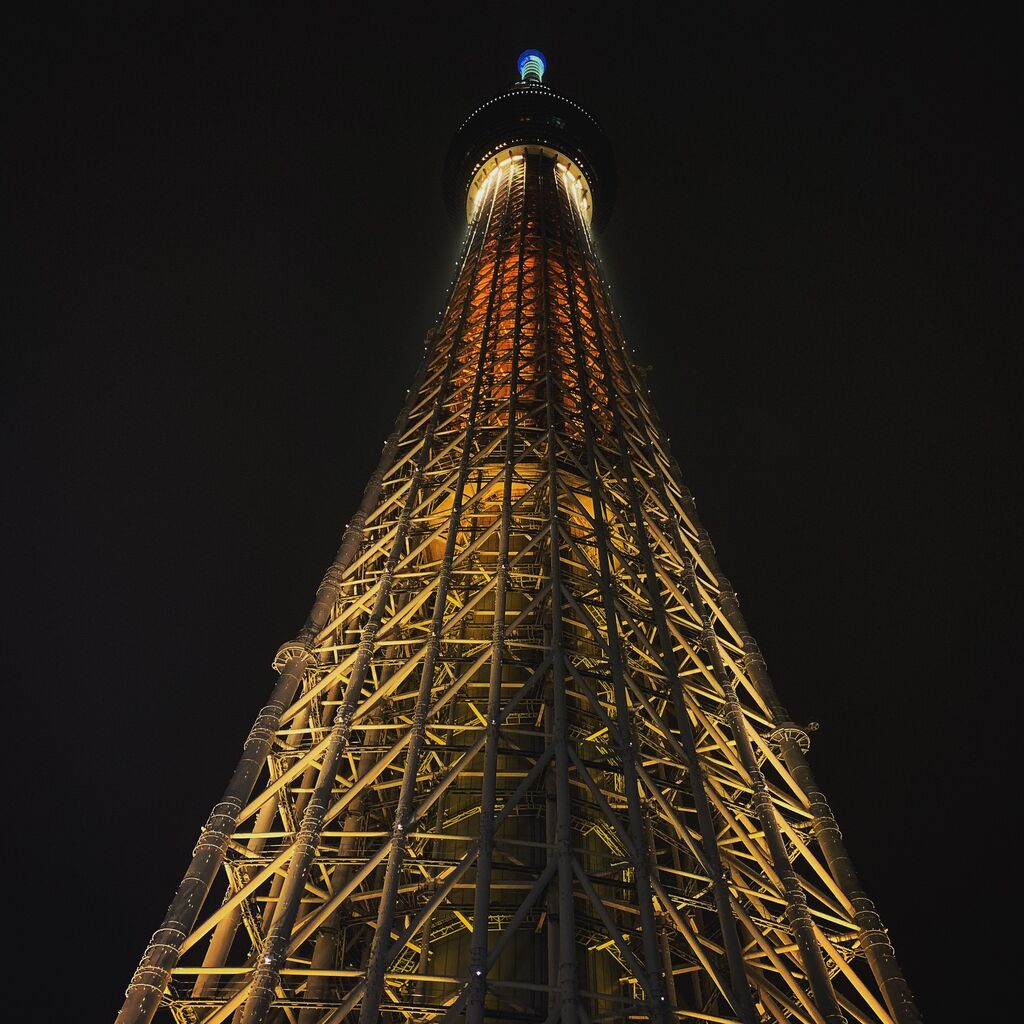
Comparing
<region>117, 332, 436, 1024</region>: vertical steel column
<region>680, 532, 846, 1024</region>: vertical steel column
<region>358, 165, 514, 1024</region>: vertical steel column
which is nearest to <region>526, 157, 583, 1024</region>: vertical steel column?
<region>358, 165, 514, 1024</region>: vertical steel column

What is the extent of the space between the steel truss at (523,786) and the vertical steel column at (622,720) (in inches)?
2.4

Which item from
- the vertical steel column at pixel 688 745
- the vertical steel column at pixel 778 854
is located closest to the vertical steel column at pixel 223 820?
the vertical steel column at pixel 688 745

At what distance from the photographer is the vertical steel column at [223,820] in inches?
648

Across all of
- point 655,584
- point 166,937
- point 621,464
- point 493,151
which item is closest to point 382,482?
point 621,464

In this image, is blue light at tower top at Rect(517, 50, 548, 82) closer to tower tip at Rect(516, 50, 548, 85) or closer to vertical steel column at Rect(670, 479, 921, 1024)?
tower tip at Rect(516, 50, 548, 85)

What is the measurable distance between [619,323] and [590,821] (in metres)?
24.4

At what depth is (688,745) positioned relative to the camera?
20062mm

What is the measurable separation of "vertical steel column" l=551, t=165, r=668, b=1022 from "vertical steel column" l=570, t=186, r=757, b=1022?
107cm

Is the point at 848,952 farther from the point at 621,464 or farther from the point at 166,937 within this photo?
the point at 621,464

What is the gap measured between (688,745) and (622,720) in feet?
5.61

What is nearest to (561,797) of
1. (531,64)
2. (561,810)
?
(561,810)

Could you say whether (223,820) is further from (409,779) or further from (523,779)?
(523,779)

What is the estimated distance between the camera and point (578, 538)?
27688 millimetres

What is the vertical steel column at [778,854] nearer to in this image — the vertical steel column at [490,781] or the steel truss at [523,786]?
the steel truss at [523,786]
